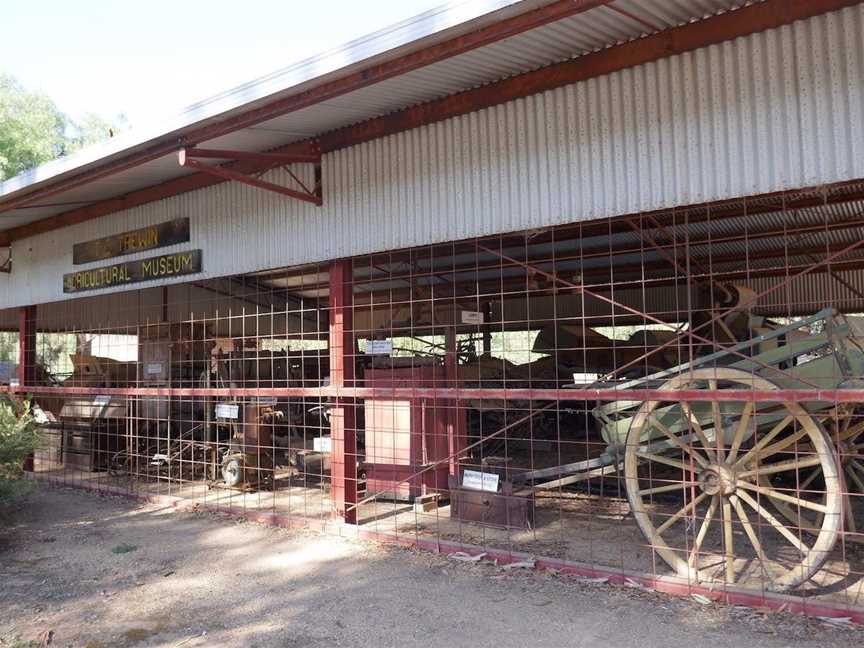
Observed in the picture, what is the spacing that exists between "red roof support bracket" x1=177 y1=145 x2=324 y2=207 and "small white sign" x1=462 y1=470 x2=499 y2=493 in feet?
11.5

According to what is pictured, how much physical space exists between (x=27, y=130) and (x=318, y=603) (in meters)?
27.5

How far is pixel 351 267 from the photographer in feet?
25.3

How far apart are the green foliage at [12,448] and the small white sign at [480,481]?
5.31 meters

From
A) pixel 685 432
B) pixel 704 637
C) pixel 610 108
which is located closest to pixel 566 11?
pixel 610 108

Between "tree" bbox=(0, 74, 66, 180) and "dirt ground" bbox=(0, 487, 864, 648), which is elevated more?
"tree" bbox=(0, 74, 66, 180)

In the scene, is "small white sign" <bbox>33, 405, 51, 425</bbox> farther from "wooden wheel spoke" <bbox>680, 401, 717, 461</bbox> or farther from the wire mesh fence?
"wooden wheel spoke" <bbox>680, 401, 717, 461</bbox>

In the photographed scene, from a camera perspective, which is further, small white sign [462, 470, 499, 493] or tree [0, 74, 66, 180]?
tree [0, 74, 66, 180]

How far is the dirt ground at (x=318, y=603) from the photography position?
469 centimetres

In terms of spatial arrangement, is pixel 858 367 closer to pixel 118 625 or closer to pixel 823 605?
pixel 823 605

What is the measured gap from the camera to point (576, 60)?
5766mm

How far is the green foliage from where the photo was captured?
25.6ft

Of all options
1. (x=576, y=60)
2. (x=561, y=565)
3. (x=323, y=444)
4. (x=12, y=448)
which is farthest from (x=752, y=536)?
(x=12, y=448)

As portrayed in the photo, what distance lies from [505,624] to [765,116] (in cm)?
420

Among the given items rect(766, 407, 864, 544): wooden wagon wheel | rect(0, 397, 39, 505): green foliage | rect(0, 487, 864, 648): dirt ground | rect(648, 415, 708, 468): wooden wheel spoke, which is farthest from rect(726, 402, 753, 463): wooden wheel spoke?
rect(0, 397, 39, 505): green foliage
